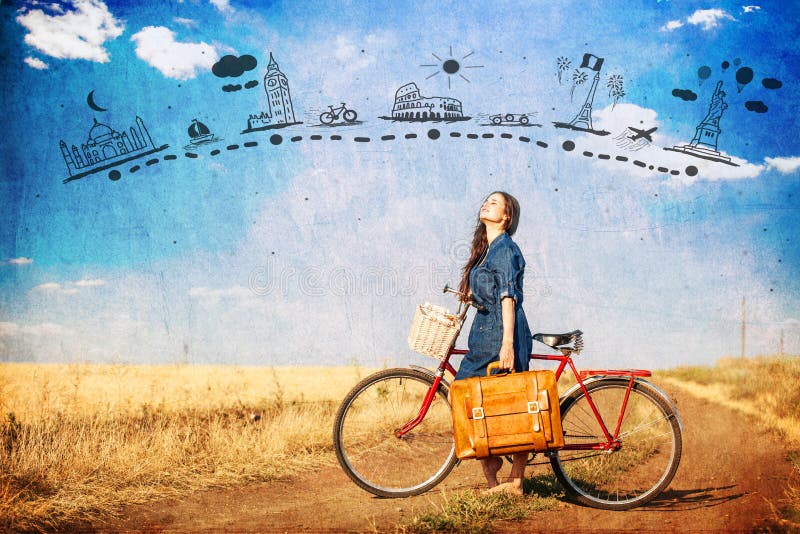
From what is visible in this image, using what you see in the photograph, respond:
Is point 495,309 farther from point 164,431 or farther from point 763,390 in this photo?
point 763,390

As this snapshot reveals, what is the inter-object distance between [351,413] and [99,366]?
346 cm

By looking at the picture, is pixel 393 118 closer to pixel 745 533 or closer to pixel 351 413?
pixel 351 413

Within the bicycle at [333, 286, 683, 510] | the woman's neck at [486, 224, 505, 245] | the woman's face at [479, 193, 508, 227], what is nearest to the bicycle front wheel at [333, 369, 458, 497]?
the bicycle at [333, 286, 683, 510]

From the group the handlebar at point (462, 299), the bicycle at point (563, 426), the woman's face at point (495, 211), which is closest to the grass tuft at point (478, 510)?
the bicycle at point (563, 426)

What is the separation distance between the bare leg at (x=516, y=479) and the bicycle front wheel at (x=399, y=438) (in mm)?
375

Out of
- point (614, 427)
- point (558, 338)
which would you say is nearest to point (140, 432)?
point (558, 338)

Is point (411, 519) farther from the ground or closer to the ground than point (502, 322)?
closer to the ground

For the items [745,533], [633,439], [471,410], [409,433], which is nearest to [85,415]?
[409,433]

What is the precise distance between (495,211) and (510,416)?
142 centimetres

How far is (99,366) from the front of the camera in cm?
737

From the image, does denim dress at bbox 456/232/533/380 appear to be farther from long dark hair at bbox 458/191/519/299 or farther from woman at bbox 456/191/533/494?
long dark hair at bbox 458/191/519/299

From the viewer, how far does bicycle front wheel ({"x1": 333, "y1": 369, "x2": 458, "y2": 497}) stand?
5.01 meters

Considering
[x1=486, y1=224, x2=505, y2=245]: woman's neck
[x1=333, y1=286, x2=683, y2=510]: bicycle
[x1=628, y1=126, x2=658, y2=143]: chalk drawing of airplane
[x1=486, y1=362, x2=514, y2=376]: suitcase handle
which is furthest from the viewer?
[x1=628, y1=126, x2=658, y2=143]: chalk drawing of airplane

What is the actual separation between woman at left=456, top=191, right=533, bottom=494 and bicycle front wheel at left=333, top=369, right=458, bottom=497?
1.00 ft
